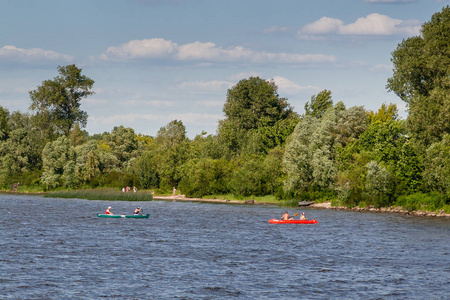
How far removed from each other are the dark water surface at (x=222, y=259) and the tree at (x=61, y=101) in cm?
9367

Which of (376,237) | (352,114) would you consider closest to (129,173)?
(352,114)

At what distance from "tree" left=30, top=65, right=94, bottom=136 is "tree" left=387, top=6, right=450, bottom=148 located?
9729cm

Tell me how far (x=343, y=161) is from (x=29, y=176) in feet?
280

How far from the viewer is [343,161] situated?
99.5 metres

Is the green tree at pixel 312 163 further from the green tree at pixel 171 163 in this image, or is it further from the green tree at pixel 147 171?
the green tree at pixel 147 171

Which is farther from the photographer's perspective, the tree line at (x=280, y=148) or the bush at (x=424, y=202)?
the tree line at (x=280, y=148)

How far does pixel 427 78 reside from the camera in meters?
91.4

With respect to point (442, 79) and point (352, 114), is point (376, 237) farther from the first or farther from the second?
point (352, 114)

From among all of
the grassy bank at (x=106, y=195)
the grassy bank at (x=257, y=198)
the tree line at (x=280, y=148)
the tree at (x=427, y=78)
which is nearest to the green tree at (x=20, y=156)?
the tree line at (x=280, y=148)

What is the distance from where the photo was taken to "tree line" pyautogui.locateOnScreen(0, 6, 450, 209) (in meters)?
85.9

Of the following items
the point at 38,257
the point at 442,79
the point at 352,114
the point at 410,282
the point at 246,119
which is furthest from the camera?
the point at 246,119

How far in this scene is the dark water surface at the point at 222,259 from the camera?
34.1 metres

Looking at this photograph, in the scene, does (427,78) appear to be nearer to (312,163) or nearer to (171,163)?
(312,163)

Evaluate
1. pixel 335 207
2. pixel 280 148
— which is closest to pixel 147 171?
pixel 280 148
